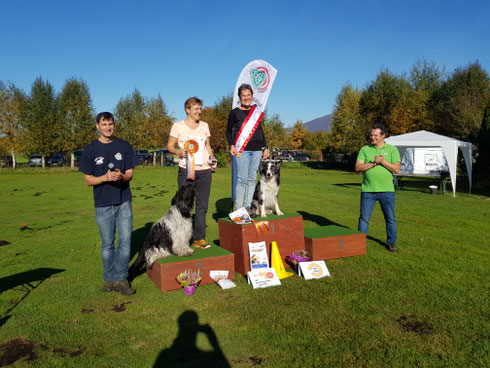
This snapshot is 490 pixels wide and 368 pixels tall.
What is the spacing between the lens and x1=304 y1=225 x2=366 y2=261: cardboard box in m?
5.70

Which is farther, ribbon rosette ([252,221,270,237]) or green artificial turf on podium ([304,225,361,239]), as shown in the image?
green artificial turf on podium ([304,225,361,239])

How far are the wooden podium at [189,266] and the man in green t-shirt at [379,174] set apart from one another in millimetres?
2870

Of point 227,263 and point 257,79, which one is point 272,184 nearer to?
point 227,263

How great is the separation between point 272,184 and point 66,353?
381 centimetres

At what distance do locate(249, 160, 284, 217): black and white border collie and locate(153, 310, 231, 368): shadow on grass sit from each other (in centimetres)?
250

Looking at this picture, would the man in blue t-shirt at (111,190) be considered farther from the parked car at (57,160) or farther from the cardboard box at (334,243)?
the parked car at (57,160)

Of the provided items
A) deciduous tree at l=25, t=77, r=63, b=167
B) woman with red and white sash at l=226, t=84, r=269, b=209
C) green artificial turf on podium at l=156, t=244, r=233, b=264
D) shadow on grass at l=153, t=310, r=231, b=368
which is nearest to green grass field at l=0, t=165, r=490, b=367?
shadow on grass at l=153, t=310, r=231, b=368

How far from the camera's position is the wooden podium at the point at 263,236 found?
5.07 meters

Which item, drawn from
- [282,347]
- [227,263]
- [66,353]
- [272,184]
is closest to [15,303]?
[66,353]

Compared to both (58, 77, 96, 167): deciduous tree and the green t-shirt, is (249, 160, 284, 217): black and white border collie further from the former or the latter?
(58, 77, 96, 167): deciduous tree

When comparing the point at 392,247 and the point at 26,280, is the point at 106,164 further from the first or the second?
the point at 392,247

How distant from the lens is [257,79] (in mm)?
8344

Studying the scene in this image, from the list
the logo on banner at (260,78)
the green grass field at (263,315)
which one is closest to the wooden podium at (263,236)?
the green grass field at (263,315)

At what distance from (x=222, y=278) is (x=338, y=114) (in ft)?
137
